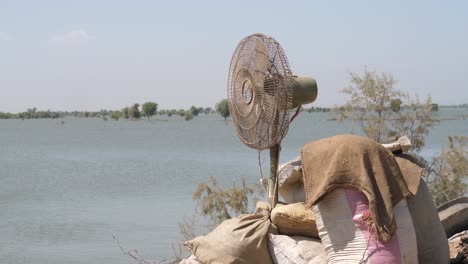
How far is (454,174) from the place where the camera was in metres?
12.4

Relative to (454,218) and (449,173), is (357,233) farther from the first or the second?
(449,173)

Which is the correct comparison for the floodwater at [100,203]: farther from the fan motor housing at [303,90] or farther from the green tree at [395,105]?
the fan motor housing at [303,90]

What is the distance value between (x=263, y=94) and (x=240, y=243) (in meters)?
1.10

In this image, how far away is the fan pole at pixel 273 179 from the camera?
4879 millimetres

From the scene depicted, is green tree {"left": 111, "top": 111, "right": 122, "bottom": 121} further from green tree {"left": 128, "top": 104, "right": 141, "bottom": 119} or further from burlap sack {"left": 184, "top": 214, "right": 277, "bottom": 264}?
burlap sack {"left": 184, "top": 214, "right": 277, "bottom": 264}

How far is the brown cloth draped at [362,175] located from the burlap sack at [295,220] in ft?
1.04

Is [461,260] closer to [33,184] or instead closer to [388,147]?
[388,147]

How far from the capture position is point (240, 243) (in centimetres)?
448

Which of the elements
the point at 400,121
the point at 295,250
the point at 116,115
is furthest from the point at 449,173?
the point at 116,115

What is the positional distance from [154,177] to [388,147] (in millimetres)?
21812

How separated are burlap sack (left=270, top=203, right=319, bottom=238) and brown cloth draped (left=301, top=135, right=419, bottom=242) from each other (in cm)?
32

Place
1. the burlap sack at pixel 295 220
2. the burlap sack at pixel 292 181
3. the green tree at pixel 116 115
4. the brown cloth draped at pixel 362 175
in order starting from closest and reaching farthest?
the brown cloth draped at pixel 362 175
the burlap sack at pixel 295 220
the burlap sack at pixel 292 181
the green tree at pixel 116 115

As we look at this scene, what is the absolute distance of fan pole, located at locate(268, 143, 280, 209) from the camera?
16.0 ft

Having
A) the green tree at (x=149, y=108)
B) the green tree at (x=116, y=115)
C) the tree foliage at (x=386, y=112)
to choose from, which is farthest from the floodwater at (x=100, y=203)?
the green tree at (x=116, y=115)
